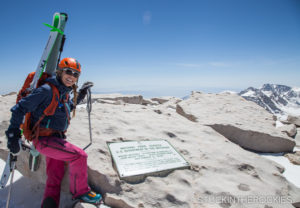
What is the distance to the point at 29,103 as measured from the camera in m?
2.73

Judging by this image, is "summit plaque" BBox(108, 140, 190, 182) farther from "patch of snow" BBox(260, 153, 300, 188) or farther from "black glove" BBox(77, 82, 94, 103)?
"patch of snow" BBox(260, 153, 300, 188)

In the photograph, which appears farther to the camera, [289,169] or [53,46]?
[289,169]

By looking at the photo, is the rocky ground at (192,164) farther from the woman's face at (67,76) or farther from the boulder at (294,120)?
the boulder at (294,120)

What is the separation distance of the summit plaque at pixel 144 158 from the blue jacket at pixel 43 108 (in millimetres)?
1395

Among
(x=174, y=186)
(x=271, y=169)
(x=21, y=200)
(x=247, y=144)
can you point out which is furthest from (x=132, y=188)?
(x=247, y=144)

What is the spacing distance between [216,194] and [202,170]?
711 millimetres

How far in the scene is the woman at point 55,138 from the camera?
8.90 ft

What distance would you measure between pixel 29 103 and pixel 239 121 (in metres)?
8.03

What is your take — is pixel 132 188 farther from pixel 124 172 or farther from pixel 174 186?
pixel 174 186

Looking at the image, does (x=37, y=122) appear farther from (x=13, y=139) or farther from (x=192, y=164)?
(x=192, y=164)

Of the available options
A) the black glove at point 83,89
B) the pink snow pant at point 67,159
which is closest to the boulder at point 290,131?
the black glove at point 83,89

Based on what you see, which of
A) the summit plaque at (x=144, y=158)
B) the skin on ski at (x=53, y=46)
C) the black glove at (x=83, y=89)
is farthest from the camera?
the black glove at (x=83, y=89)

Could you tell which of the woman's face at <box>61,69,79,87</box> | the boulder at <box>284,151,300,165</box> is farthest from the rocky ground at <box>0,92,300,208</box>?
the woman's face at <box>61,69,79,87</box>

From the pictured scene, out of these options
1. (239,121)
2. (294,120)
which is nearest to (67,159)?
(239,121)
